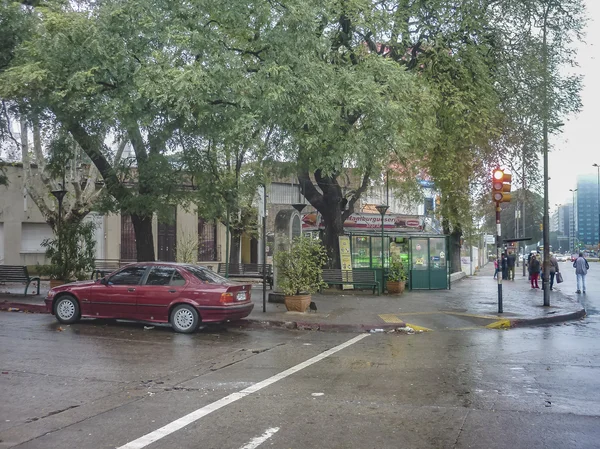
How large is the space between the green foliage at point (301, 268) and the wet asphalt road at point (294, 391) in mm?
2931

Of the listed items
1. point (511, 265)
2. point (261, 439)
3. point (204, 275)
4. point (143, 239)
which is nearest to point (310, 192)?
point (143, 239)

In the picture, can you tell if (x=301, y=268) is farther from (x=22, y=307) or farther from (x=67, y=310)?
(x=22, y=307)

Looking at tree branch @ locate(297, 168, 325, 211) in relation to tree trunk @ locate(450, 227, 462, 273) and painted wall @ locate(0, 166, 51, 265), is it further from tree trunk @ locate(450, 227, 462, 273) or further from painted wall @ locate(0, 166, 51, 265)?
tree trunk @ locate(450, 227, 462, 273)

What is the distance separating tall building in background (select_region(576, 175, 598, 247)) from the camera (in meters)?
139

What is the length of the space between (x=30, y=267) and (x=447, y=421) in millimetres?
28893

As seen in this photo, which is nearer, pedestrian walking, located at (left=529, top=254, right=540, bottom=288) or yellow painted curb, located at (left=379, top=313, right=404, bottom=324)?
yellow painted curb, located at (left=379, top=313, right=404, bottom=324)

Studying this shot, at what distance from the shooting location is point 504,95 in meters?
19.5

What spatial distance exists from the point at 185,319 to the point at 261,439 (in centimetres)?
715

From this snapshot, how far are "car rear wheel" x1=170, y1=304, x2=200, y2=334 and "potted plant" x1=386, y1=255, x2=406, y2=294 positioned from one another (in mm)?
10993

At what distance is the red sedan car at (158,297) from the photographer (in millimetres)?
12398

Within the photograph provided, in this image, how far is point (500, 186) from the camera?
1608 cm

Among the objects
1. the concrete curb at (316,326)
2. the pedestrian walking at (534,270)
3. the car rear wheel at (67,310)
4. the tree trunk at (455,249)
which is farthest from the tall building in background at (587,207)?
the car rear wheel at (67,310)

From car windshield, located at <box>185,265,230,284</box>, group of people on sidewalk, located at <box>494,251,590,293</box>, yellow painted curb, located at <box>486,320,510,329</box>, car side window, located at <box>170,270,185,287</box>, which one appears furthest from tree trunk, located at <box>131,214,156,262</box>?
Answer: group of people on sidewalk, located at <box>494,251,590,293</box>

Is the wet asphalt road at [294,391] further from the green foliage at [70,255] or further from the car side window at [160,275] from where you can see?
the green foliage at [70,255]
